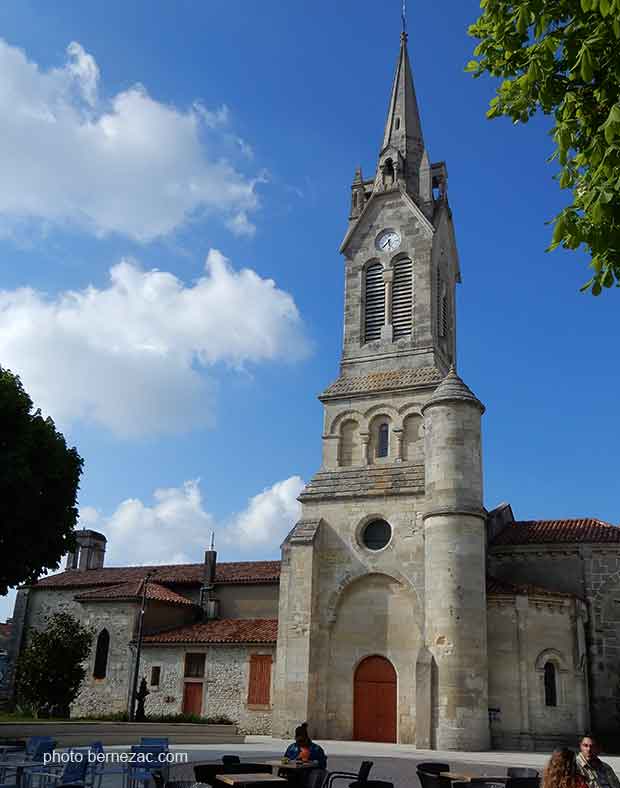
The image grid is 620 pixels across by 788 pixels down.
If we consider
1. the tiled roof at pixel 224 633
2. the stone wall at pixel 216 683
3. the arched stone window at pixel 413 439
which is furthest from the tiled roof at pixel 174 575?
the arched stone window at pixel 413 439

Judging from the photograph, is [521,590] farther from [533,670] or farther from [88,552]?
[88,552]

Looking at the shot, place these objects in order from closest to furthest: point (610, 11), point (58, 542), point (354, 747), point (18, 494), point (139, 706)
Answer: point (610, 11) < point (18, 494) < point (58, 542) < point (354, 747) < point (139, 706)

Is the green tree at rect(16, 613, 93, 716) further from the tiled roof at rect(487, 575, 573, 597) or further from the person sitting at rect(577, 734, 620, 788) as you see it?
the person sitting at rect(577, 734, 620, 788)

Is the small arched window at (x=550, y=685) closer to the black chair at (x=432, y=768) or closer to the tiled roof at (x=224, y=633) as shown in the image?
the tiled roof at (x=224, y=633)

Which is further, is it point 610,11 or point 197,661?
point 197,661

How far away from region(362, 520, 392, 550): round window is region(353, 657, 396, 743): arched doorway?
415cm

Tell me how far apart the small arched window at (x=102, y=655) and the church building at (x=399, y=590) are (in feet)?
0.30

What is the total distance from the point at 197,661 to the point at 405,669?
10.5 meters

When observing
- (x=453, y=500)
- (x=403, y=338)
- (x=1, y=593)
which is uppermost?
(x=403, y=338)

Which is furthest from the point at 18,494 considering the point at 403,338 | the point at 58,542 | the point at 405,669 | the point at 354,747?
the point at 403,338

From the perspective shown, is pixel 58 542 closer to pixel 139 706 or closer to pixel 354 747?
pixel 354 747

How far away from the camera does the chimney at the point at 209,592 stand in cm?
3916

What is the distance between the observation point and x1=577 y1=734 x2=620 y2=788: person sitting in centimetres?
777

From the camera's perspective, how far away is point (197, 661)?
3472 cm
